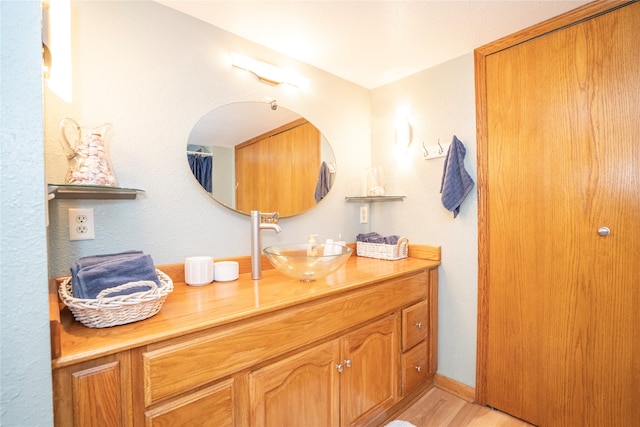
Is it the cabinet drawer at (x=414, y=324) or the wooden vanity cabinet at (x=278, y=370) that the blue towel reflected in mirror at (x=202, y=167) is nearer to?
the wooden vanity cabinet at (x=278, y=370)

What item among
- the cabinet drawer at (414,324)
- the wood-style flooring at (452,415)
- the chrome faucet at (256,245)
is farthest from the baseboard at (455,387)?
the chrome faucet at (256,245)

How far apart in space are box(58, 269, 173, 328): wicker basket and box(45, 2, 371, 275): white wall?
1.32 feet

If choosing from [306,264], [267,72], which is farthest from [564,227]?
[267,72]

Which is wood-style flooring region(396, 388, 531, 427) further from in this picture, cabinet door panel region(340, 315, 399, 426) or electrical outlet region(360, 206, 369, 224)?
electrical outlet region(360, 206, 369, 224)

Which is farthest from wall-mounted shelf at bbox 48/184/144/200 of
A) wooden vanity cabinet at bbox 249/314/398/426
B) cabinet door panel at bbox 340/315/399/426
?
cabinet door panel at bbox 340/315/399/426

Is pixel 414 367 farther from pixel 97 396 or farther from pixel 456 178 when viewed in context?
pixel 97 396

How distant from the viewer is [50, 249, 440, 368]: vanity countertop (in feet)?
2.53

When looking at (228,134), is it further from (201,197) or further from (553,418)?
(553,418)

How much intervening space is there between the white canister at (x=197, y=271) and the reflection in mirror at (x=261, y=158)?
35 cm

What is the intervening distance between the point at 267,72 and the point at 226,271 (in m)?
1.14

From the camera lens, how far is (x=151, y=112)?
1358 mm

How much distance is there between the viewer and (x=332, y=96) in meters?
2.10

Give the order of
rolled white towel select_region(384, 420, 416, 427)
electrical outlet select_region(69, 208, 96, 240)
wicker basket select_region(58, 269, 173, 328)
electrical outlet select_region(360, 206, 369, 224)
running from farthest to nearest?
electrical outlet select_region(360, 206, 369, 224) → rolled white towel select_region(384, 420, 416, 427) → electrical outlet select_region(69, 208, 96, 240) → wicker basket select_region(58, 269, 173, 328)

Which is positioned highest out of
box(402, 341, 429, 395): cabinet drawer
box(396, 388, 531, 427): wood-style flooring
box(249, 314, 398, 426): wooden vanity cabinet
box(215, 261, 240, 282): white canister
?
box(215, 261, 240, 282): white canister
